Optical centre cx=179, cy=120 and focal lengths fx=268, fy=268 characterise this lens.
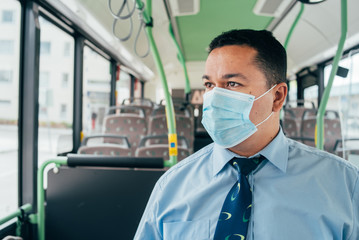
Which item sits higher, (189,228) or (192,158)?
(192,158)

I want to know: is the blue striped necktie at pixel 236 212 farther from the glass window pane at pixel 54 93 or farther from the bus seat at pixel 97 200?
the glass window pane at pixel 54 93

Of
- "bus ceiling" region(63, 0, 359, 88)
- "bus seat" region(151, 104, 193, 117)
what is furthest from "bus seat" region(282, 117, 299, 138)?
"bus seat" region(151, 104, 193, 117)

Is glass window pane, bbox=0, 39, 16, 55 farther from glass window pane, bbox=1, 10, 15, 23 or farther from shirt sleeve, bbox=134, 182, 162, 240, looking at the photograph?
shirt sleeve, bbox=134, 182, 162, 240

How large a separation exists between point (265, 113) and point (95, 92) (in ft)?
14.4

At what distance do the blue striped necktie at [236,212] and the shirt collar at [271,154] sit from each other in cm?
9

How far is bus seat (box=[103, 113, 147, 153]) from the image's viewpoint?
13.8ft

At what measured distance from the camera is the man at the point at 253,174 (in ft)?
3.24

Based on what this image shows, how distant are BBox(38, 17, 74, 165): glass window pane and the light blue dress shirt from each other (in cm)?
223

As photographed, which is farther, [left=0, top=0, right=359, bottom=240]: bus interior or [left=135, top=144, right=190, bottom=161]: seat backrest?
[left=135, top=144, right=190, bottom=161]: seat backrest

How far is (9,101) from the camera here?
8.98 ft

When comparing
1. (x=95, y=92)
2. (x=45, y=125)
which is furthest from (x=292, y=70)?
(x=45, y=125)

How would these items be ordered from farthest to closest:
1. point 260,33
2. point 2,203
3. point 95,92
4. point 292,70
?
point 292,70
point 95,92
point 2,203
point 260,33

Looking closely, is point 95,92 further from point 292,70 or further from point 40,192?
point 292,70

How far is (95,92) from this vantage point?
510 centimetres
